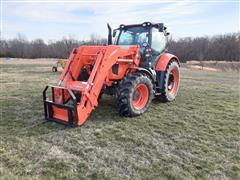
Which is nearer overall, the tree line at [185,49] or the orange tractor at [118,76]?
the orange tractor at [118,76]

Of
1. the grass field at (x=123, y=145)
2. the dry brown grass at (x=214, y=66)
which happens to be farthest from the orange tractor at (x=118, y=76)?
the dry brown grass at (x=214, y=66)

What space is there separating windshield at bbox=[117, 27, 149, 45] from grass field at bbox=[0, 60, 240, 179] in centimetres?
187

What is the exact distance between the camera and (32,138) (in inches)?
148

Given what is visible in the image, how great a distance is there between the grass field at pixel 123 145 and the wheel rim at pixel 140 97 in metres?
0.29

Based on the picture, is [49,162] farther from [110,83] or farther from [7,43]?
[7,43]

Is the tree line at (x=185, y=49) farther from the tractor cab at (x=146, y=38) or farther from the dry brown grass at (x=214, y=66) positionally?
the tractor cab at (x=146, y=38)

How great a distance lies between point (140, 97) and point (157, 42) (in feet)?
5.96

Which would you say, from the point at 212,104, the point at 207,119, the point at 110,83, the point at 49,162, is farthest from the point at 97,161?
→ the point at 212,104

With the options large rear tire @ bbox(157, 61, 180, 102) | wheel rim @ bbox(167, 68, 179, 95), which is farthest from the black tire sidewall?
wheel rim @ bbox(167, 68, 179, 95)

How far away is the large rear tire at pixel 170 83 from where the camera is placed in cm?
606

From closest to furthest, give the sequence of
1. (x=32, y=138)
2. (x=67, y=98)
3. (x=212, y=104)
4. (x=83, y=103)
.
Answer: (x=32, y=138) → (x=83, y=103) → (x=67, y=98) → (x=212, y=104)

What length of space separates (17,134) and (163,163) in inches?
103

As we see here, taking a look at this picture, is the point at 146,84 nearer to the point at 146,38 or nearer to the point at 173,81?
the point at 146,38

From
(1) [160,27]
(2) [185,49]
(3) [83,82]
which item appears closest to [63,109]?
(3) [83,82]
